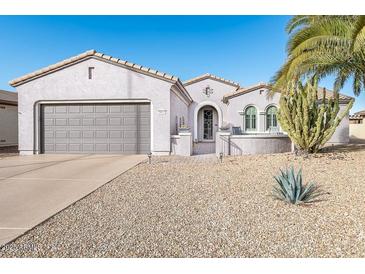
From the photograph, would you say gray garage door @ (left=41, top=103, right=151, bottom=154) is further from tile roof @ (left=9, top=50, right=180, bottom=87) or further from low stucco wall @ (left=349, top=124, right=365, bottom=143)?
low stucco wall @ (left=349, top=124, right=365, bottom=143)

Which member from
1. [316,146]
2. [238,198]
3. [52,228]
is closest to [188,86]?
[316,146]

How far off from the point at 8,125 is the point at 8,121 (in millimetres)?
310

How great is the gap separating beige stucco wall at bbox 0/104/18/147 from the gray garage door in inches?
303

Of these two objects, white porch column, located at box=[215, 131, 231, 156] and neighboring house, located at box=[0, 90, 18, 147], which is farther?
neighboring house, located at box=[0, 90, 18, 147]

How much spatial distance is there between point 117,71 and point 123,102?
159 centimetres

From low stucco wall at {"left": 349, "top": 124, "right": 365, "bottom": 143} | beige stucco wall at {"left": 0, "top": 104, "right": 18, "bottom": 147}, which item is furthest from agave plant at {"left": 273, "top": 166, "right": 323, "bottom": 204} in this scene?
low stucco wall at {"left": 349, "top": 124, "right": 365, "bottom": 143}

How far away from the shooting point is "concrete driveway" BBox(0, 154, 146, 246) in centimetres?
396

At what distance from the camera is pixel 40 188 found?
5.93 m

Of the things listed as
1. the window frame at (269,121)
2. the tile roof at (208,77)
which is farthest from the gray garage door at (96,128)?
the window frame at (269,121)

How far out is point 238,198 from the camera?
506cm

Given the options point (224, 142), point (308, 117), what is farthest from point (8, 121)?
point (308, 117)

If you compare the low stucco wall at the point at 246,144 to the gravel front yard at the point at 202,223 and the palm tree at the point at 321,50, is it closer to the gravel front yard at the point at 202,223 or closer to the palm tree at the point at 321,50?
the palm tree at the point at 321,50

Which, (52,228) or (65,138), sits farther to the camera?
(65,138)

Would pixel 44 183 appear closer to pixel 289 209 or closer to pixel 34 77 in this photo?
pixel 289 209
